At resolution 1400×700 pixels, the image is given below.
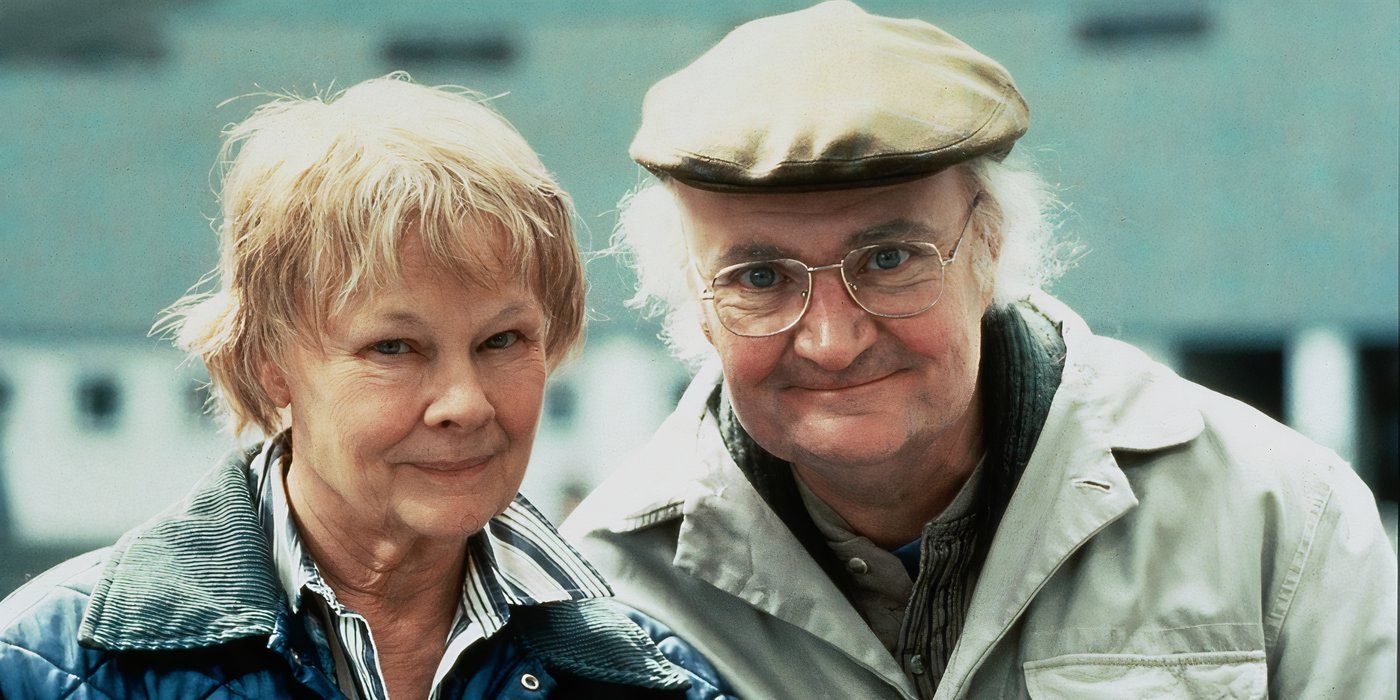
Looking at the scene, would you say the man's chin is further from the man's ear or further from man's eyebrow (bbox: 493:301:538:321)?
the man's ear

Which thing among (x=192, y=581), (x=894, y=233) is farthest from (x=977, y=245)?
(x=192, y=581)

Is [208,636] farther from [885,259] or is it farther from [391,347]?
[885,259]

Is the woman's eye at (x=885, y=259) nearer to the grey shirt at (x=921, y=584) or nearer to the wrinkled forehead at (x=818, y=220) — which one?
the wrinkled forehead at (x=818, y=220)

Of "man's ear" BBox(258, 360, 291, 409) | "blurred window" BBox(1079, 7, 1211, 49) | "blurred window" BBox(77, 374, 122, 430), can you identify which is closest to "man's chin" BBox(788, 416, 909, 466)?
"man's ear" BBox(258, 360, 291, 409)

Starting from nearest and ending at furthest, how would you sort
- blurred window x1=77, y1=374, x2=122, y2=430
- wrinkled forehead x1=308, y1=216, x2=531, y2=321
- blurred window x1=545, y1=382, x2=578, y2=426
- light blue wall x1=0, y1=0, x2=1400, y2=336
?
1. wrinkled forehead x1=308, y1=216, x2=531, y2=321
2. blurred window x1=77, y1=374, x2=122, y2=430
3. blurred window x1=545, y1=382, x2=578, y2=426
4. light blue wall x1=0, y1=0, x2=1400, y2=336

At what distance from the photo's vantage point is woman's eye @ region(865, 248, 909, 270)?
2232 millimetres

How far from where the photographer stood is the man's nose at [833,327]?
2197mm

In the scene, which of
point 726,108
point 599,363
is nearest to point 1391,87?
point 599,363

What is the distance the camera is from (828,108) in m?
2.18

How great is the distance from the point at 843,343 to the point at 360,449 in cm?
75

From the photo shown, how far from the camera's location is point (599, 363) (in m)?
5.30

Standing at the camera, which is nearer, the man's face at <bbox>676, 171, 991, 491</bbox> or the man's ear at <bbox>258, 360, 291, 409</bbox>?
the man's ear at <bbox>258, 360, 291, 409</bbox>

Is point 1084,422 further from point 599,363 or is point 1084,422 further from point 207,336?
point 599,363

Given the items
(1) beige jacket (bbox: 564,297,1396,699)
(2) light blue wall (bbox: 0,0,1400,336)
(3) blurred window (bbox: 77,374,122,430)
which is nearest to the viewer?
(1) beige jacket (bbox: 564,297,1396,699)
